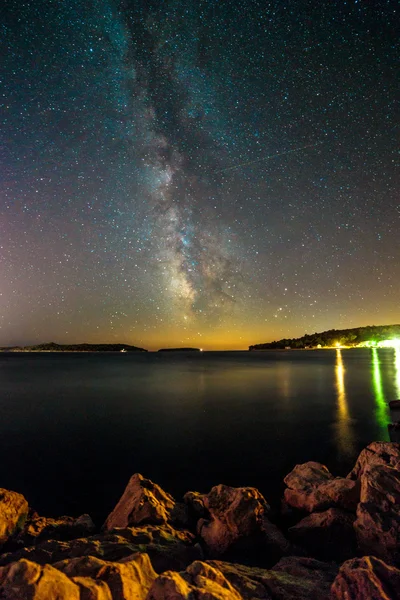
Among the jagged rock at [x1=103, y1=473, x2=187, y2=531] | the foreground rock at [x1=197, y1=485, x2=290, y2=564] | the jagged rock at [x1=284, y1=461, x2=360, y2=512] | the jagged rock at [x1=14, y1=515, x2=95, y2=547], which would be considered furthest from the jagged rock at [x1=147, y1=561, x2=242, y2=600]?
the jagged rock at [x1=284, y1=461, x2=360, y2=512]

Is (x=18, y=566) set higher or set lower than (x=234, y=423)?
higher

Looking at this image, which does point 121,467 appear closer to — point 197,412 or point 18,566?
point 18,566

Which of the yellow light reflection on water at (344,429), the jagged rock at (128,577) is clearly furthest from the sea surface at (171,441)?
the jagged rock at (128,577)

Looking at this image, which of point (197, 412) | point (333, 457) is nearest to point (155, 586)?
point (333, 457)

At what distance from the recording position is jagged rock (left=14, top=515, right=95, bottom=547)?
552cm

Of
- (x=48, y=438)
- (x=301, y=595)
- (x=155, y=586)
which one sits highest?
(x=155, y=586)

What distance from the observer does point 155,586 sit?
2959 millimetres

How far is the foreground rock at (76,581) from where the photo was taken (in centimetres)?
287

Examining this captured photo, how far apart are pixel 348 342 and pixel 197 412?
199077 mm

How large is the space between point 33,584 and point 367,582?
10.4 feet

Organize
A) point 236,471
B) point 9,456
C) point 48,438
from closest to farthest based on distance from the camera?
point 236,471 < point 9,456 < point 48,438

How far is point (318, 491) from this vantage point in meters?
6.43

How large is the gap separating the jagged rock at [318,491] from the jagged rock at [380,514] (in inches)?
23.2

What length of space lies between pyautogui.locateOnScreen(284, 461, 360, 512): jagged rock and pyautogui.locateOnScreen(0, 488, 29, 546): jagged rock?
537 centimetres
